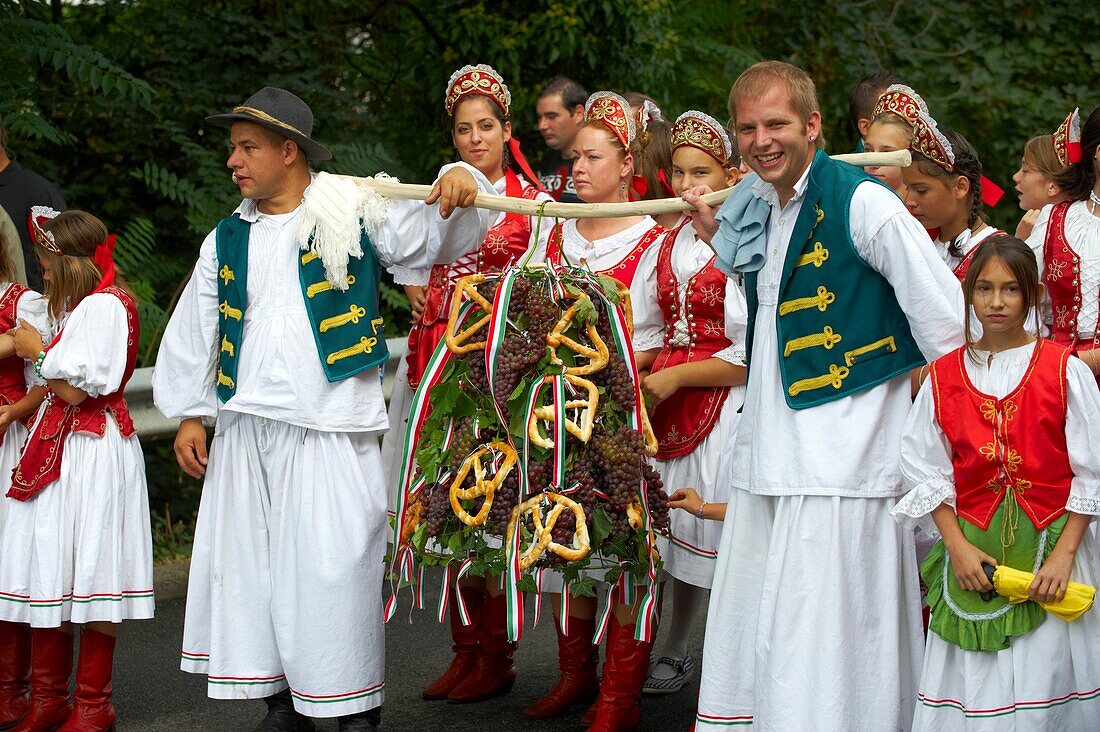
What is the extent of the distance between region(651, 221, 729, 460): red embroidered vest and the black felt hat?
138cm

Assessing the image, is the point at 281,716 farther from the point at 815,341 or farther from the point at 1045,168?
the point at 1045,168

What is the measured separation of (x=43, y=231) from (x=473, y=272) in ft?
5.56

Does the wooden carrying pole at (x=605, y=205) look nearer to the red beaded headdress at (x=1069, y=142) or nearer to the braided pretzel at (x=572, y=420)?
the braided pretzel at (x=572, y=420)

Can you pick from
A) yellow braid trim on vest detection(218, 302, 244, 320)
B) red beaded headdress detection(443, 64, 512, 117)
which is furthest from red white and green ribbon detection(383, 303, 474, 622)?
red beaded headdress detection(443, 64, 512, 117)

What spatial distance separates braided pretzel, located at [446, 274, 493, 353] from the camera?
15.6 ft

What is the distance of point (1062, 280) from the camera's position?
492 centimetres

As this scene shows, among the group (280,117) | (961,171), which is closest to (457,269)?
(280,117)

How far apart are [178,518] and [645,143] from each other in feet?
15.7

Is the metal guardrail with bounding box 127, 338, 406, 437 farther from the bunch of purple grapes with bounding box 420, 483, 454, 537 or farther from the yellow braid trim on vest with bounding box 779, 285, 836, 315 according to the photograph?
the yellow braid trim on vest with bounding box 779, 285, 836, 315

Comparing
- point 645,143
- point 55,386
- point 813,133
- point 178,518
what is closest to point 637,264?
point 645,143

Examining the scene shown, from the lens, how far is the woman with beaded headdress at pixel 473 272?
566 cm

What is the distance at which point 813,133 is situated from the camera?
4219mm

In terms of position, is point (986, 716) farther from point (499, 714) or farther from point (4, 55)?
point (4, 55)

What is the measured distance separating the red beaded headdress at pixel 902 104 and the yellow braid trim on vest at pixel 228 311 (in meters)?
2.59
